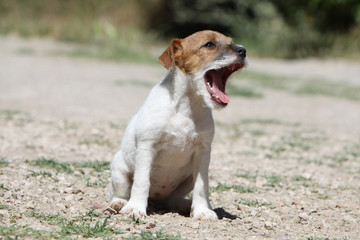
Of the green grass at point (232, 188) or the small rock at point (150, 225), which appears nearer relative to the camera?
the small rock at point (150, 225)

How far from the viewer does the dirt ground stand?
3.82 m

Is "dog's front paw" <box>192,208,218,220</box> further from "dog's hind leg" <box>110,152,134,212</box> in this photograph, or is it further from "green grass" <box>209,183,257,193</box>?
"green grass" <box>209,183,257,193</box>

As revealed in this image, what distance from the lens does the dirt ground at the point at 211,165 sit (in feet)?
12.5

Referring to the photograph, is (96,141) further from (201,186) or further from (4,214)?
(4,214)

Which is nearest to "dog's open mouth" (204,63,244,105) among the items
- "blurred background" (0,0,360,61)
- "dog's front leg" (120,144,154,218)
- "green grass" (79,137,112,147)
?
"dog's front leg" (120,144,154,218)

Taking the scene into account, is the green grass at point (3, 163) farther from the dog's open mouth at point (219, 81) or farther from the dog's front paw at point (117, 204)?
the dog's open mouth at point (219, 81)

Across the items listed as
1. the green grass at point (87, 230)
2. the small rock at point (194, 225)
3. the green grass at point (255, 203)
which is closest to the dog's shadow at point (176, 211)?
the green grass at point (255, 203)

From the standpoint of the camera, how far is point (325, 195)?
205 inches

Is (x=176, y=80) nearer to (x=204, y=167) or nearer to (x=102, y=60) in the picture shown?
(x=204, y=167)

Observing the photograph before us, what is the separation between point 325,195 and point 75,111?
4918 mm

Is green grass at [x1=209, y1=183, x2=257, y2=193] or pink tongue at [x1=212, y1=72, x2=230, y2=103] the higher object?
pink tongue at [x1=212, y1=72, x2=230, y2=103]

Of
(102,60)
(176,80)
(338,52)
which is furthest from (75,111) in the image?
(338,52)

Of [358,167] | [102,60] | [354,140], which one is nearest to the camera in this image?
[358,167]

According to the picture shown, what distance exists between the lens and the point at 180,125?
13.1ft
